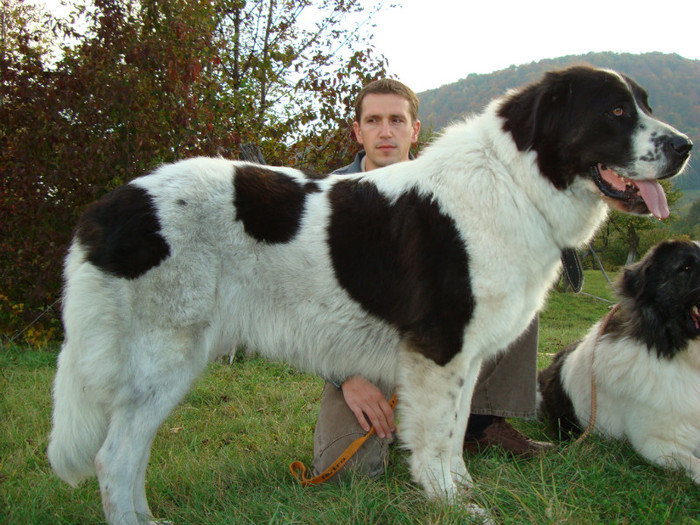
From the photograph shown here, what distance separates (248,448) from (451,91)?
56.3 meters

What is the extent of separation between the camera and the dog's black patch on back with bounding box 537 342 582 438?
330 centimetres

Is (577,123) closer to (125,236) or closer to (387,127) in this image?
(387,127)

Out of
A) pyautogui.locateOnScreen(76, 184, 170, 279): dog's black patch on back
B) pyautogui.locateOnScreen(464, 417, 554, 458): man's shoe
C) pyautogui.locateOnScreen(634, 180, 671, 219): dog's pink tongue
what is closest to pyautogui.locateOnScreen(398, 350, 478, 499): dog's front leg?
pyautogui.locateOnScreen(464, 417, 554, 458): man's shoe

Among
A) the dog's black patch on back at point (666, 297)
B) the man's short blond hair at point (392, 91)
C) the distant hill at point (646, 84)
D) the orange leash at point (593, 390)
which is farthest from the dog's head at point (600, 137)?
the distant hill at point (646, 84)

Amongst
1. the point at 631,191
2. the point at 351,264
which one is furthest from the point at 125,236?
the point at 631,191

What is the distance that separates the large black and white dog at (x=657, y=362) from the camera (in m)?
2.77

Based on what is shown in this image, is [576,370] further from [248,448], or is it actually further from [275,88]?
[275,88]

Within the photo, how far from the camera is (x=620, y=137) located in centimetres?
223

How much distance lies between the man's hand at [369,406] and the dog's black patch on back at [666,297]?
58.8 inches

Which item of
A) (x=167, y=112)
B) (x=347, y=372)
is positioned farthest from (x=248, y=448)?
(x=167, y=112)

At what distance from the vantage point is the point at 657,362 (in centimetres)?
287

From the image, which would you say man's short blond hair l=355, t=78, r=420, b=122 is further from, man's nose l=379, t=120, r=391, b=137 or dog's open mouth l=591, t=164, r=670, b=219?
dog's open mouth l=591, t=164, r=670, b=219

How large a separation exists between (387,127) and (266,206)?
4.76ft

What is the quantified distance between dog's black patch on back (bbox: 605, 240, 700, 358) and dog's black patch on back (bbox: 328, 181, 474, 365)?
4.36ft
